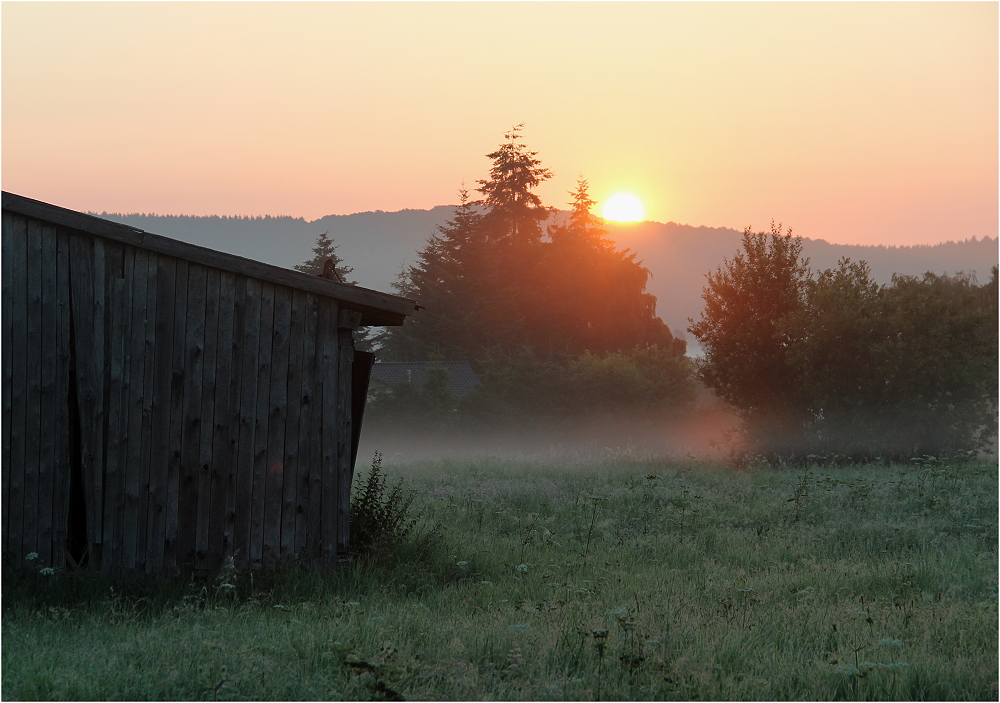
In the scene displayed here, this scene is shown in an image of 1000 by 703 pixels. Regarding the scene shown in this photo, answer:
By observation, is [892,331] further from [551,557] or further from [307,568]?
[307,568]

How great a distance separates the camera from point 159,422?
760 cm

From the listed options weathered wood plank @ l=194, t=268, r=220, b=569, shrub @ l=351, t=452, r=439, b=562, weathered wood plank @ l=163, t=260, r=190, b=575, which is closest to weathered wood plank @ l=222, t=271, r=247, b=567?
weathered wood plank @ l=194, t=268, r=220, b=569

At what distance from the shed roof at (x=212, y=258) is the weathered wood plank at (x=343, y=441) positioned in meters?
0.43

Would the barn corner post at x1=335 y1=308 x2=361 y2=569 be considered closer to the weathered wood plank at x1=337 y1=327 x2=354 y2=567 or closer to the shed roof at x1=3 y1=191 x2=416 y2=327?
the weathered wood plank at x1=337 y1=327 x2=354 y2=567

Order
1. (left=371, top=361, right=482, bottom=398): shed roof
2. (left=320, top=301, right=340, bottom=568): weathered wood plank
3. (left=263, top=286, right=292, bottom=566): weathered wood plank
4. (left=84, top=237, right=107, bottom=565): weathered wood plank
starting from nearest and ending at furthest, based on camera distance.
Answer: (left=84, top=237, right=107, bottom=565): weathered wood plank
(left=263, top=286, right=292, bottom=566): weathered wood plank
(left=320, top=301, right=340, bottom=568): weathered wood plank
(left=371, top=361, right=482, bottom=398): shed roof

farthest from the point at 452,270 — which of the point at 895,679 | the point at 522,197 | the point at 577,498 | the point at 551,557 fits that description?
the point at 895,679

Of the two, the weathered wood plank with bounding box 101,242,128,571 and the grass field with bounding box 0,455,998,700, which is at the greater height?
the weathered wood plank with bounding box 101,242,128,571

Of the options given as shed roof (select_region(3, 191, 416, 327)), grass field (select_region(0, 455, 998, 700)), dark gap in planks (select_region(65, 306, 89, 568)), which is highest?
shed roof (select_region(3, 191, 416, 327))

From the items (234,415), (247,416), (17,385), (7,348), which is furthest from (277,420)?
(7,348)

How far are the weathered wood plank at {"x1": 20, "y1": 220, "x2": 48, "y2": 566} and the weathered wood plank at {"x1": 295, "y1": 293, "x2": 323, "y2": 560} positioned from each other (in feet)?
7.69

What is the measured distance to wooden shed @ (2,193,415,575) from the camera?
24.0 ft

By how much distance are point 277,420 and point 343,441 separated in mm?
710

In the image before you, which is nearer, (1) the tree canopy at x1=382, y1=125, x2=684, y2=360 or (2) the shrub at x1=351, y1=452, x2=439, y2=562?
(2) the shrub at x1=351, y1=452, x2=439, y2=562

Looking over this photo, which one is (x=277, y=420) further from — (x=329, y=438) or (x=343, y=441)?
(x=343, y=441)
